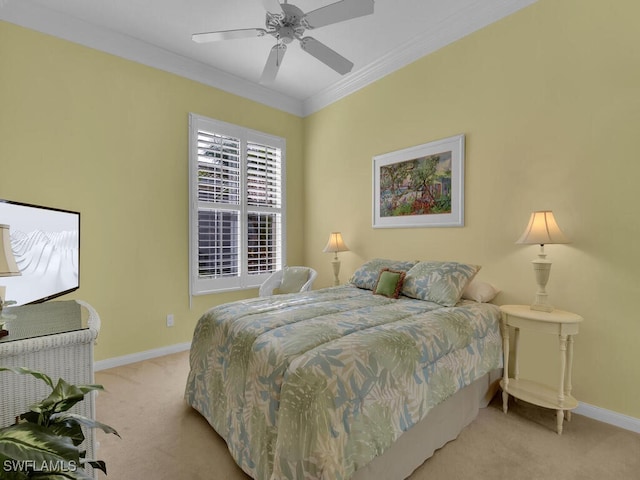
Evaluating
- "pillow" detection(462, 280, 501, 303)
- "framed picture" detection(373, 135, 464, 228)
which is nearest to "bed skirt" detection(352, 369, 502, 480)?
"pillow" detection(462, 280, 501, 303)

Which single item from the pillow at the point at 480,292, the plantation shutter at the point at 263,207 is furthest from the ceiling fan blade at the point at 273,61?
the pillow at the point at 480,292

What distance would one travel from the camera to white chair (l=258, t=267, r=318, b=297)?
144 inches

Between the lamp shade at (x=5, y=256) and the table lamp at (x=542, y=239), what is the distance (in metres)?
2.84

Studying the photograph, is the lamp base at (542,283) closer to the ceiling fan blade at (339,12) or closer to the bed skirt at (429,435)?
the bed skirt at (429,435)

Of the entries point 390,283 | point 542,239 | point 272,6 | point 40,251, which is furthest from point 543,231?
point 40,251

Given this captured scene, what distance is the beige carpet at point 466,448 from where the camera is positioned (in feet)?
5.54

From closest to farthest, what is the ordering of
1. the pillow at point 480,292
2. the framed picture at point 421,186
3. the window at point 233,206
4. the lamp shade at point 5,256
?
the lamp shade at point 5,256, the pillow at point 480,292, the framed picture at point 421,186, the window at point 233,206

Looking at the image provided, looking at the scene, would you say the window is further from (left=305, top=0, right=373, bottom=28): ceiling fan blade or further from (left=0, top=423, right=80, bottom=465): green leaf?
(left=0, top=423, right=80, bottom=465): green leaf

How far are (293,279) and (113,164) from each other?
2191 mm

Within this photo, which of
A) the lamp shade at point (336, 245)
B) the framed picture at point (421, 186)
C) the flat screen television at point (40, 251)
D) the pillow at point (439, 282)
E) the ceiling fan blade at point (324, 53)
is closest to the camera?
the flat screen television at point (40, 251)

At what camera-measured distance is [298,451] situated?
128cm

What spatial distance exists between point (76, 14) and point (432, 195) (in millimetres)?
3642

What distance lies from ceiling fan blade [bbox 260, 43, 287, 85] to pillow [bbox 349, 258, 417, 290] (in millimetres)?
1957

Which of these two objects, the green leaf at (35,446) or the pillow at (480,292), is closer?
the green leaf at (35,446)
